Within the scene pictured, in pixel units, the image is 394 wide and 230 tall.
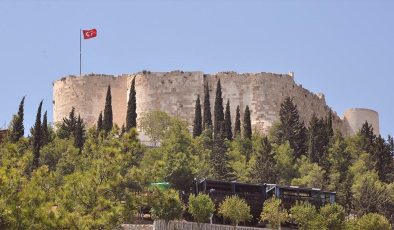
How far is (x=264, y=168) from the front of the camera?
6562 centimetres

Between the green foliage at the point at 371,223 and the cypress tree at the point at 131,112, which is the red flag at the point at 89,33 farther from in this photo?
the green foliage at the point at 371,223

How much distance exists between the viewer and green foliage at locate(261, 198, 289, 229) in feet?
174

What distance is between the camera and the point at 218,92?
87750 mm

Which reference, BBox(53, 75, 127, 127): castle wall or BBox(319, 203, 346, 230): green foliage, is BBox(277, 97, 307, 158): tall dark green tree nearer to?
BBox(53, 75, 127, 127): castle wall

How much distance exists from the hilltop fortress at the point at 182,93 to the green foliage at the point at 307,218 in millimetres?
39259

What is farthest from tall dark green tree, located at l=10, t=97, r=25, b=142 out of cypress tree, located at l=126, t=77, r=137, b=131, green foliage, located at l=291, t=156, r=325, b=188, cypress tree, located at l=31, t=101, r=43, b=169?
green foliage, located at l=291, t=156, r=325, b=188

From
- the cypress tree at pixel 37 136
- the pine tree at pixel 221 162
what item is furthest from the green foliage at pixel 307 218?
the cypress tree at pixel 37 136

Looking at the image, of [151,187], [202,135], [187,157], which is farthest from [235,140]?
[151,187]

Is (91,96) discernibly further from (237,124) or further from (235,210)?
(235,210)

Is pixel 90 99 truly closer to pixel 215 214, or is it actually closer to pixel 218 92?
pixel 218 92

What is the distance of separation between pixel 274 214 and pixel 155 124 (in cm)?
3783

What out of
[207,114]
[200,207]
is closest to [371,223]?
[200,207]

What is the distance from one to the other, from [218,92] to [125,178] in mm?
50042

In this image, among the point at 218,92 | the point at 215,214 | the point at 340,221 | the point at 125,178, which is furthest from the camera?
the point at 218,92
